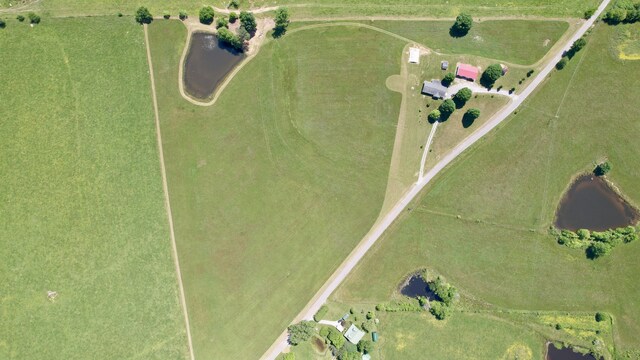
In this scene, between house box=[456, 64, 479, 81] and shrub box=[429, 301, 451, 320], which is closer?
house box=[456, 64, 479, 81]

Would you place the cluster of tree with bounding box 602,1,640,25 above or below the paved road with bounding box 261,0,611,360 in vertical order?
above

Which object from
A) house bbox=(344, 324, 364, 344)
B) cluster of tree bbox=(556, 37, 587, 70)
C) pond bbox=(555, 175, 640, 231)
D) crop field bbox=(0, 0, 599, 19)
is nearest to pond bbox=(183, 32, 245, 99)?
crop field bbox=(0, 0, 599, 19)

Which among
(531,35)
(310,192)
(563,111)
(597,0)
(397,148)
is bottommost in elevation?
(310,192)

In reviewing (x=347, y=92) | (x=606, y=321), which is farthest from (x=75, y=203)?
(x=606, y=321)

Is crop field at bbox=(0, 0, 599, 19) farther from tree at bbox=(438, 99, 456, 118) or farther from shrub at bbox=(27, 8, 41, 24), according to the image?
shrub at bbox=(27, 8, 41, 24)

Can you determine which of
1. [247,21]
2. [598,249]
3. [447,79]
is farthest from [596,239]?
[247,21]

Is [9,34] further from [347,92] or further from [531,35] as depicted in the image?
[531,35]
